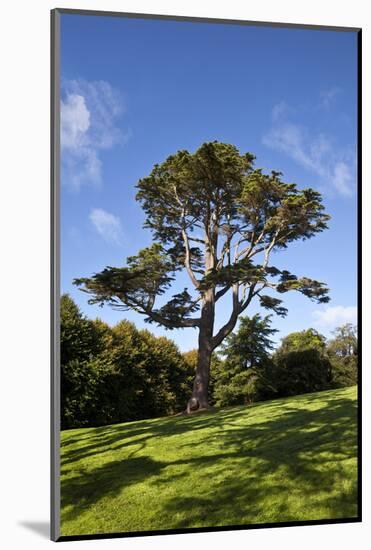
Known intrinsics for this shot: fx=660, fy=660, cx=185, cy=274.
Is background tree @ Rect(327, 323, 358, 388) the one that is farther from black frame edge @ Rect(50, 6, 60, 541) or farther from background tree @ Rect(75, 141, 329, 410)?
black frame edge @ Rect(50, 6, 60, 541)

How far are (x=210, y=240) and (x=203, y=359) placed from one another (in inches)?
57.2

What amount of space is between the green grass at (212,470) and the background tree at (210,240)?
20.6 inches

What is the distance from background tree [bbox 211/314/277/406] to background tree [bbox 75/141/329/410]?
14 cm

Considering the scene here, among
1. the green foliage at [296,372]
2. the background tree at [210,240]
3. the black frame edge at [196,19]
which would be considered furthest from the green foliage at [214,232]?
the black frame edge at [196,19]

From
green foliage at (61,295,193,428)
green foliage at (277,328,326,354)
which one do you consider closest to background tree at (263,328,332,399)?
green foliage at (277,328,326,354)

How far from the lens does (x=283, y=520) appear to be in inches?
292

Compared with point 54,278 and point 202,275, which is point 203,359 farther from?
point 54,278

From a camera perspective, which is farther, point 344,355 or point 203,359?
point 344,355

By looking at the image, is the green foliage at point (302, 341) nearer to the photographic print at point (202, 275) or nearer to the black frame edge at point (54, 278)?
the photographic print at point (202, 275)

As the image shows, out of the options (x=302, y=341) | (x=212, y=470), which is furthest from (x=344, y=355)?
(x=212, y=470)

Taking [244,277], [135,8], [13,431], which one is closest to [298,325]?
[244,277]

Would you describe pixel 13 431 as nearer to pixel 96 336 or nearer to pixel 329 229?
pixel 96 336

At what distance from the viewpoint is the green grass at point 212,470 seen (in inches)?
281

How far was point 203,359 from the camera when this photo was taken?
307 inches
